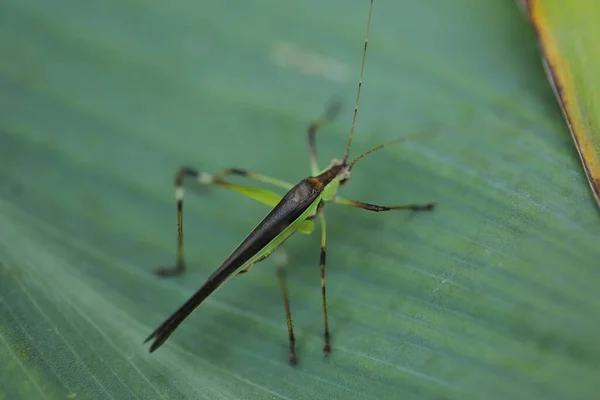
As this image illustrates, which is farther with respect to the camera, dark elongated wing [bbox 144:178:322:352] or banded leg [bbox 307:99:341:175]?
banded leg [bbox 307:99:341:175]

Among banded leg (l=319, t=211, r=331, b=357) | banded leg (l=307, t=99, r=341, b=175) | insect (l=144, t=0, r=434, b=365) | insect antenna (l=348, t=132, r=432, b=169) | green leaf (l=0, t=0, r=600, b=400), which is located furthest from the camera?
banded leg (l=307, t=99, r=341, b=175)

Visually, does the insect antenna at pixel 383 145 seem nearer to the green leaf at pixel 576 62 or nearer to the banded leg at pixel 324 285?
the banded leg at pixel 324 285

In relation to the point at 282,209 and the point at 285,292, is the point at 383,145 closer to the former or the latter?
the point at 282,209

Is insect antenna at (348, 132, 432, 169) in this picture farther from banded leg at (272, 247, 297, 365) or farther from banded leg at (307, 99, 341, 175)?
banded leg at (272, 247, 297, 365)

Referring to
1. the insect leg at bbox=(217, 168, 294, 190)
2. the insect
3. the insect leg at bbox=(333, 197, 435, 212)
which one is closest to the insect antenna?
the insect

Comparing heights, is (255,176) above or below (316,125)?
below

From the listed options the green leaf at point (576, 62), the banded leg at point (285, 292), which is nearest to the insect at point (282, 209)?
the banded leg at point (285, 292)

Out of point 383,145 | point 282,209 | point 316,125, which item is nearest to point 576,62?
point 383,145
